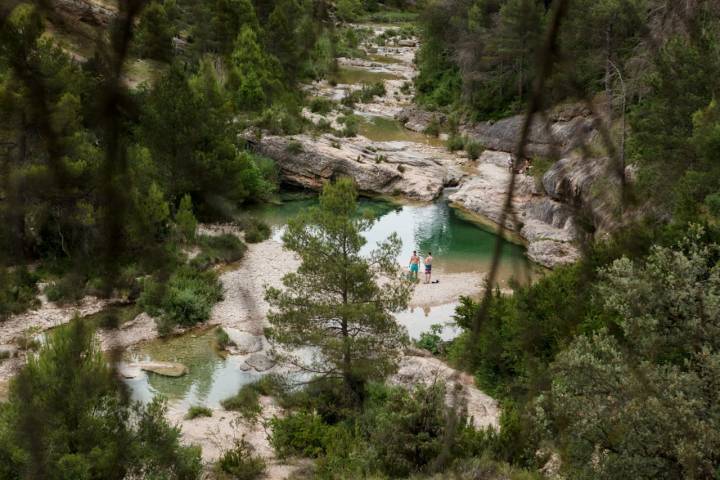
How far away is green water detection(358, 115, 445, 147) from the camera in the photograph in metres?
20.6

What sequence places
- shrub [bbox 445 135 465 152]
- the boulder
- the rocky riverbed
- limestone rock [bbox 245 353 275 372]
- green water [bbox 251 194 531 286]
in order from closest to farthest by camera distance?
the boulder → limestone rock [bbox 245 353 275 372] → the rocky riverbed → green water [bbox 251 194 531 286] → shrub [bbox 445 135 465 152]

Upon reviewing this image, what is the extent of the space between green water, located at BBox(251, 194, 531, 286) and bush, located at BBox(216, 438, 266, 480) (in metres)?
5.80

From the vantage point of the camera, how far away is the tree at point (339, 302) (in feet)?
26.6

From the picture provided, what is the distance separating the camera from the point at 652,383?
14.2 feet

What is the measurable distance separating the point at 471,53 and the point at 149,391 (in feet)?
26.1

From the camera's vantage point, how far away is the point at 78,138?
2.62ft

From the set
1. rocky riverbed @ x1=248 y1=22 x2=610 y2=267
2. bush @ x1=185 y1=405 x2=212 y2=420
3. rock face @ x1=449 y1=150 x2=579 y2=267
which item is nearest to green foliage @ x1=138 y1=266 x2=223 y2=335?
bush @ x1=185 y1=405 x2=212 y2=420

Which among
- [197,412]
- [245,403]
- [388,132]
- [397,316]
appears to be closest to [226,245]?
[197,412]

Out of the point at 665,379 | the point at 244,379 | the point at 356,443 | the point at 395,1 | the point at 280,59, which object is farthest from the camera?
the point at 244,379

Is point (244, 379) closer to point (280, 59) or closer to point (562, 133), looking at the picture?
point (280, 59)

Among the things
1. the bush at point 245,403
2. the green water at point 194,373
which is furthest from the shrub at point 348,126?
the bush at point 245,403

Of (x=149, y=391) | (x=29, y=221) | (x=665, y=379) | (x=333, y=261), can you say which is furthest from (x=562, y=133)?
(x=149, y=391)

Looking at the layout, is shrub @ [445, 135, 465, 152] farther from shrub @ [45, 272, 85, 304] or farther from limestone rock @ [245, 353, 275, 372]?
shrub @ [45, 272, 85, 304]

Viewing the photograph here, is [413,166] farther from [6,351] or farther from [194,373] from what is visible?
[6,351]
